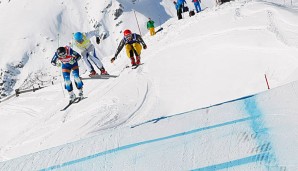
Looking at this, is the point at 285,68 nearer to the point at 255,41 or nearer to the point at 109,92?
the point at 255,41

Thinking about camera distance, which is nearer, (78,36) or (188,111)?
(188,111)

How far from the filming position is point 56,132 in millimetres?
7816

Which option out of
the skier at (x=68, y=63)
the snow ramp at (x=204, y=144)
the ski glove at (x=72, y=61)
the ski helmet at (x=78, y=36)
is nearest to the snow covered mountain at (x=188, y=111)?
the snow ramp at (x=204, y=144)

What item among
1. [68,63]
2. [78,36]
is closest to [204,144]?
[68,63]

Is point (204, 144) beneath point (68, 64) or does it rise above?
beneath

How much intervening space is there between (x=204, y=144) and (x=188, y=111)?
1.66 m

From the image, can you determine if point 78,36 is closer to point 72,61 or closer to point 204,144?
point 72,61

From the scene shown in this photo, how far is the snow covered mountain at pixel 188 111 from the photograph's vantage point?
4.43m

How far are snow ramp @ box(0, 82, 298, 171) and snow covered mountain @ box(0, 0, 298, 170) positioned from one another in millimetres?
14

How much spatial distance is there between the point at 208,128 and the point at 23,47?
144 meters

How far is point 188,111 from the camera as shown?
6230 millimetres

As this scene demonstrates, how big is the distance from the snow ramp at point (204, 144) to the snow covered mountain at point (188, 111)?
1cm

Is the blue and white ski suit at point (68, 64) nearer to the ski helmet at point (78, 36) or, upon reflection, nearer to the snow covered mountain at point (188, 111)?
the snow covered mountain at point (188, 111)

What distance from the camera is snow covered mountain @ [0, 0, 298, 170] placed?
4.43 metres
